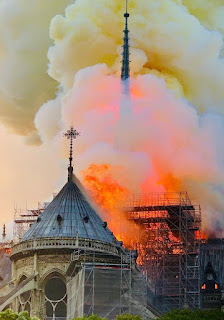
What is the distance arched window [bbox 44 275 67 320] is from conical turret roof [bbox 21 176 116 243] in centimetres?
468

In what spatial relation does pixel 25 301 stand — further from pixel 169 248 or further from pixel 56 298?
pixel 169 248

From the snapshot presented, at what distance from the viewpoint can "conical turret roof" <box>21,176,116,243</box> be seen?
350 ft

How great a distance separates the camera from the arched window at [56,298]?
104 meters

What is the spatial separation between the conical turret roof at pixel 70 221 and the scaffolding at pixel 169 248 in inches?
461

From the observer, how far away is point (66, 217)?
109 metres

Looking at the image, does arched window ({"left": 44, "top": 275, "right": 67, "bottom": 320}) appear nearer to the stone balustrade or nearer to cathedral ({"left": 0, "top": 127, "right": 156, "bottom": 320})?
cathedral ({"left": 0, "top": 127, "right": 156, "bottom": 320})

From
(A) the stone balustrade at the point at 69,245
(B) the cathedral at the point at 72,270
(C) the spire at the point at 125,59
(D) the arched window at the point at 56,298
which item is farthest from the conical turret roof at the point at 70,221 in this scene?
(C) the spire at the point at 125,59

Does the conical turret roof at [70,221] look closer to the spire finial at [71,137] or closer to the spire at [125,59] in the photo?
the spire finial at [71,137]

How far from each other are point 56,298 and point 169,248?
2221cm

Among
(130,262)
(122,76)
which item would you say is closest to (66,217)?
(130,262)

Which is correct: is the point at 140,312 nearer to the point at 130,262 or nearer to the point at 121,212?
the point at 130,262

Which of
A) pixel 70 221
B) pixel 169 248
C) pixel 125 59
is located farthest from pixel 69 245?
pixel 125 59

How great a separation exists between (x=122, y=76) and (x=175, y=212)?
34693mm

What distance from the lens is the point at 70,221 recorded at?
356 ft
